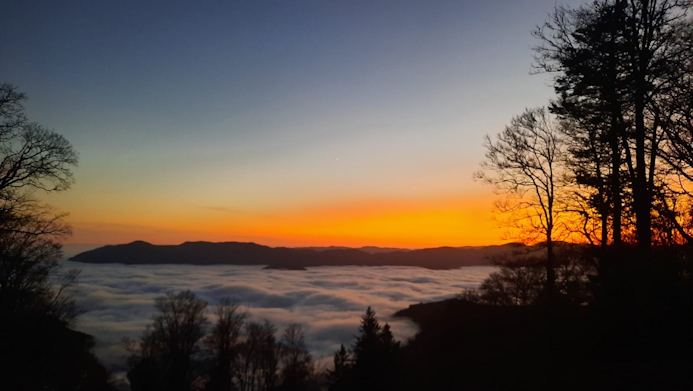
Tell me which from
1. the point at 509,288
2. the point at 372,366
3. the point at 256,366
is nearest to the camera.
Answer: the point at 372,366

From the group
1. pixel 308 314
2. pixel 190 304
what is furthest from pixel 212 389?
pixel 308 314

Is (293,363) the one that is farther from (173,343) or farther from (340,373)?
(340,373)

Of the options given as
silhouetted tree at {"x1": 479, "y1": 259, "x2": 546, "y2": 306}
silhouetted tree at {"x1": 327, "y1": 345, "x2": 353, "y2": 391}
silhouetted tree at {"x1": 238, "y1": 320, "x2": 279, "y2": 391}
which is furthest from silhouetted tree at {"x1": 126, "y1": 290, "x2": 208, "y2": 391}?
silhouetted tree at {"x1": 479, "y1": 259, "x2": 546, "y2": 306}

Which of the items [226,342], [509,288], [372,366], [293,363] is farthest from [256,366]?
[509,288]

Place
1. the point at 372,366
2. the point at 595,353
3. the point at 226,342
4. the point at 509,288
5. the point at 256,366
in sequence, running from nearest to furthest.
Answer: the point at 595,353 < the point at 372,366 < the point at 226,342 < the point at 256,366 < the point at 509,288

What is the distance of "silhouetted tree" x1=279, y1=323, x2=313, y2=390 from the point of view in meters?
52.3

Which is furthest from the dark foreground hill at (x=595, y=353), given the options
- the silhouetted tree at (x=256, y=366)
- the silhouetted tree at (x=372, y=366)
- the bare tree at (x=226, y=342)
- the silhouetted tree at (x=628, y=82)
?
the silhouetted tree at (x=256, y=366)

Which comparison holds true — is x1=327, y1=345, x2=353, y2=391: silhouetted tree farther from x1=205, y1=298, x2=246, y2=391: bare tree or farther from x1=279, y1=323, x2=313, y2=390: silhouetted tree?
x1=205, y1=298, x2=246, y2=391: bare tree

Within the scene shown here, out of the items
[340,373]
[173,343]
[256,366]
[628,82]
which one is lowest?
[256,366]

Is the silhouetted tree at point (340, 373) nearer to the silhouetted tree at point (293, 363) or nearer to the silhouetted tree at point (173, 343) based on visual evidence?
the silhouetted tree at point (293, 363)

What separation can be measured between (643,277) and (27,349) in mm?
27710

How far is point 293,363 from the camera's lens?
5728 centimetres

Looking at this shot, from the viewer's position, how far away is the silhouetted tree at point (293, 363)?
5230cm

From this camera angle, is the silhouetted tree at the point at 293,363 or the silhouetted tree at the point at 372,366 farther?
the silhouetted tree at the point at 293,363
